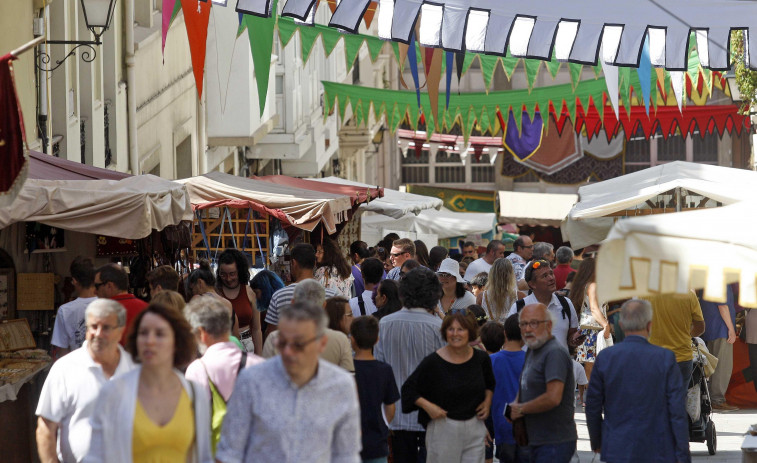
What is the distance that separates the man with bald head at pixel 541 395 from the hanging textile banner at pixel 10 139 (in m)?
3.00

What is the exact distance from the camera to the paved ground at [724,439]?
1041 centimetres

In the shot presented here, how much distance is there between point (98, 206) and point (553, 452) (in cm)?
379

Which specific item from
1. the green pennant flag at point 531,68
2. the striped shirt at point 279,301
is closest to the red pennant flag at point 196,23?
the striped shirt at point 279,301

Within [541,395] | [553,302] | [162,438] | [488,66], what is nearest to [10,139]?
[162,438]

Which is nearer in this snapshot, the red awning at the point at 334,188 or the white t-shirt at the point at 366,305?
the white t-shirt at the point at 366,305

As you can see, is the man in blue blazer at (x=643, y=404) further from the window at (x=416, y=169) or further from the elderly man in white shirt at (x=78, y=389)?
the window at (x=416, y=169)

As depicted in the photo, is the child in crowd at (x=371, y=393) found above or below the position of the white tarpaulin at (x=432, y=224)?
below

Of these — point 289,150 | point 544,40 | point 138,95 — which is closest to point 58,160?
point 544,40

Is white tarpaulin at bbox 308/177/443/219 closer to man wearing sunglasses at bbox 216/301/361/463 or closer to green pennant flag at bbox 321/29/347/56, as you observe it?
green pennant flag at bbox 321/29/347/56

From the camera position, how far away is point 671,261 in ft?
16.8

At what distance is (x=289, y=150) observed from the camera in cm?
2459

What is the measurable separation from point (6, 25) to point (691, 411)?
23.6ft

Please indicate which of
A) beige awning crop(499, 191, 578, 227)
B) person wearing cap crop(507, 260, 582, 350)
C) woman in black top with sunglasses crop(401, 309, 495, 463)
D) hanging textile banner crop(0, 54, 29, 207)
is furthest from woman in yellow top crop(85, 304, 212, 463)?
beige awning crop(499, 191, 578, 227)

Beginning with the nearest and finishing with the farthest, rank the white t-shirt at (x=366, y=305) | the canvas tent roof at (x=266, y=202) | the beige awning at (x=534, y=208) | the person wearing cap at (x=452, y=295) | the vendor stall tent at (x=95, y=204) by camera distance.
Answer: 1. the vendor stall tent at (x=95, y=204)
2. the white t-shirt at (x=366, y=305)
3. the person wearing cap at (x=452, y=295)
4. the canvas tent roof at (x=266, y=202)
5. the beige awning at (x=534, y=208)
